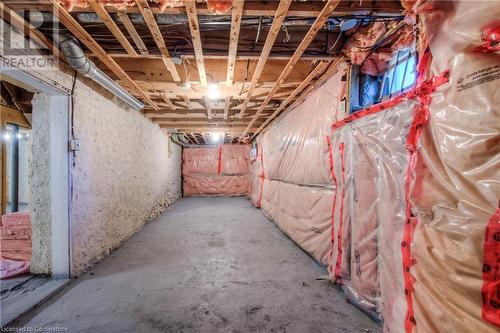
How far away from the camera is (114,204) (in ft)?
10.5

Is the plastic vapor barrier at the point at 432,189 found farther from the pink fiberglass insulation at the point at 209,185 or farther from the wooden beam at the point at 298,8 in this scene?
the pink fiberglass insulation at the point at 209,185

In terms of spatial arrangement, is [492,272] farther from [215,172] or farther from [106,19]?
[215,172]

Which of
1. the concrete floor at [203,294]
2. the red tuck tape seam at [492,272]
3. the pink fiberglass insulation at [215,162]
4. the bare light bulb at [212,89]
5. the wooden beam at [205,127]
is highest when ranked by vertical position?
the bare light bulb at [212,89]

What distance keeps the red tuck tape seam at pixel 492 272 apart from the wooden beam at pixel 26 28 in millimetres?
2757

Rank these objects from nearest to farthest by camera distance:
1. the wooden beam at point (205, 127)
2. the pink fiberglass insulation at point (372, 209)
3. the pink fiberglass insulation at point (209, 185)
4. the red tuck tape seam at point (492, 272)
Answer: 1. the red tuck tape seam at point (492, 272)
2. the pink fiberglass insulation at point (372, 209)
3. the wooden beam at point (205, 127)
4. the pink fiberglass insulation at point (209, 185)

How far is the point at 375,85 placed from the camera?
7.29 feet

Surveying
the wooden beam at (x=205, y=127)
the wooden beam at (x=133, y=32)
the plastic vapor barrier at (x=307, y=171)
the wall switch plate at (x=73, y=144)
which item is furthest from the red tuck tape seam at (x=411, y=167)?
the wooden beam at (x=205, y=127)

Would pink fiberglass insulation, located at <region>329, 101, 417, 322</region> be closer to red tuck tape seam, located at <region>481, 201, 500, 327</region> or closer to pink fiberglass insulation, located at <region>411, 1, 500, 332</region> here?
pink fiberglass insulation, located at <region>411, 1, 500, 332</region>

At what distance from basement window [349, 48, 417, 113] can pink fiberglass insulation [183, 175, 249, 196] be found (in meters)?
7.53

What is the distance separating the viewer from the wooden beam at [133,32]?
1.67 meters

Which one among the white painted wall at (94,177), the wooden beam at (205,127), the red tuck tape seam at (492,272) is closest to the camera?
the red tuck tape seam at (492,272)

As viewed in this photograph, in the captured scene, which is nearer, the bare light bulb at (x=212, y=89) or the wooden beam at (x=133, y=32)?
the wooden beam at (x=133, y=32)

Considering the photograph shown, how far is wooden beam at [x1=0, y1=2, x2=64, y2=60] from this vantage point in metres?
1.58

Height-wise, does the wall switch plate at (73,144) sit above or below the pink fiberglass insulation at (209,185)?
above
